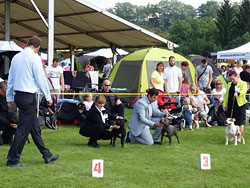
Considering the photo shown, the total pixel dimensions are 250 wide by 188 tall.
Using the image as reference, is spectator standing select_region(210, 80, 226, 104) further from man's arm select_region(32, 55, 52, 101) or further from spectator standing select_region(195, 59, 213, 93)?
man's arm select_region(32, 55, 52, 101)

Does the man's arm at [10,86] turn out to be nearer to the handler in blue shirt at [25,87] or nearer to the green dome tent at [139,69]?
the handler in blue shirt at [25,87]

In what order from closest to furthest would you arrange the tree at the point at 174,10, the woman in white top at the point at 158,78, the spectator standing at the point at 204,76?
the woman in white top at the point at 158,78, the spectator standing at the point at 204,76, the tree at the point at 174,10

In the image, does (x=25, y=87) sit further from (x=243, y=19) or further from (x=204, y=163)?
(x=243, y=19)

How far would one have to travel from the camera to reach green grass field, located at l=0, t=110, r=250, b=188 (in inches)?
202

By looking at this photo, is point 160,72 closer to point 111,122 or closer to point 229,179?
point 111,122

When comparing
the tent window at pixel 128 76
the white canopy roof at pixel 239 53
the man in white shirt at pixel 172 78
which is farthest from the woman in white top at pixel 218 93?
the white canopy roof at pixel 239 53

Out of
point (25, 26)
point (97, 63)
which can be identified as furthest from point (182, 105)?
point (97, 63)

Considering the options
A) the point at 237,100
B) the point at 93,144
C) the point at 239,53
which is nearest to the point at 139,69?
the point at 237,100

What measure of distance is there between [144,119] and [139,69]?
6777mm

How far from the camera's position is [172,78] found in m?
11.1

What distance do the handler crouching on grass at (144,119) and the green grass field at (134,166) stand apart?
0.66ft

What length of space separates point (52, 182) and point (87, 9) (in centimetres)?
1012

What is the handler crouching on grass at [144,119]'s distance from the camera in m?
7.81

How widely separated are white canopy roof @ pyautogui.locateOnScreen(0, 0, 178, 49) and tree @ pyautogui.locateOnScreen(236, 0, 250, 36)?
160 ft
